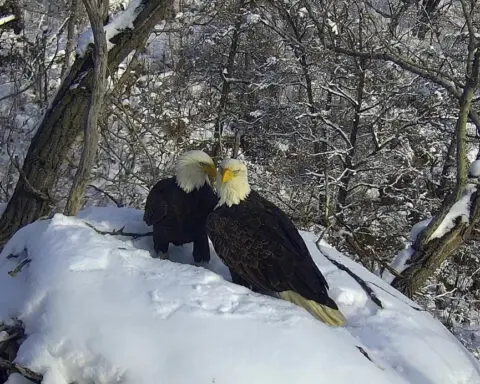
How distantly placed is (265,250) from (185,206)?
2.31 feet

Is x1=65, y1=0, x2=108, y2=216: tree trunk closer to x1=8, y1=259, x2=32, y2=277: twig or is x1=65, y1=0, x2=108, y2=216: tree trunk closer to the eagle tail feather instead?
x1=8, y1=259, x2=32, y2=277: twig

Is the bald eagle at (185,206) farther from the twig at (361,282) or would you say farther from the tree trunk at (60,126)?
the tree trunk at (60,126)

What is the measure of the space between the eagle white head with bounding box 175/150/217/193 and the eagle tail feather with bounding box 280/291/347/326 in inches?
40.5

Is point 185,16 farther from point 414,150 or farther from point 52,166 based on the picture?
point 52,166

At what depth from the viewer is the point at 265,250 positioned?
2.84 m

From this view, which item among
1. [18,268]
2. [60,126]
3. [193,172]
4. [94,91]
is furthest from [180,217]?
[60,126]

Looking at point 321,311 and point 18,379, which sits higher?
point 321,311

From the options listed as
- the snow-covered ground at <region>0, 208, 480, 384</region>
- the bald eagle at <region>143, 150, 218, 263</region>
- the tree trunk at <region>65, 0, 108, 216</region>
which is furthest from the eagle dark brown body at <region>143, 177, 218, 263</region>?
the snow-covered ground at <region>0, 208, 480, 384</region>

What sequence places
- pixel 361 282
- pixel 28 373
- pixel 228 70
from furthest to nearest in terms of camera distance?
pixel 228 70 < pixel 361 282 < pixel 28 373

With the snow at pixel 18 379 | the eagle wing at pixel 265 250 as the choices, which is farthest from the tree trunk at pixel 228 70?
the snow at pixel 18 379

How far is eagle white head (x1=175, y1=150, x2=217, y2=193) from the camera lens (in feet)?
11.1

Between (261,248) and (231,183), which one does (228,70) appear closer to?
(231,183)

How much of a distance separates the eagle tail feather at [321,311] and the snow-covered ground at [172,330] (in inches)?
3.3

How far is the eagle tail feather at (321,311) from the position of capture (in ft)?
8.27
